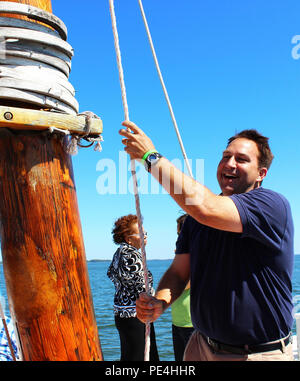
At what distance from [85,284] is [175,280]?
782 millimetres

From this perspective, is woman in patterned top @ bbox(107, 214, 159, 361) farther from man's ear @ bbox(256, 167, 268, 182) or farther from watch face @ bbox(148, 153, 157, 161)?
watch face @ bbox(148, 153, 157, 161)

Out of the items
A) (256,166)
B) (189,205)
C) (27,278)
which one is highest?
(256,166)

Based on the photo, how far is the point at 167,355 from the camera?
9586mm

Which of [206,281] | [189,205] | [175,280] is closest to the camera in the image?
[189,205]

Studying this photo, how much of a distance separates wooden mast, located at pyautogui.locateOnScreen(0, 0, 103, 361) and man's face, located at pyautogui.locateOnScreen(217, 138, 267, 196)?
0.90 metres

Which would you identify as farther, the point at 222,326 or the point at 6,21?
the point at 222,326

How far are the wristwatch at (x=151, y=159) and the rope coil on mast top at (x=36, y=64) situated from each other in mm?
290

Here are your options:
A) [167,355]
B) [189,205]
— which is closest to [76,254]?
[189,205]

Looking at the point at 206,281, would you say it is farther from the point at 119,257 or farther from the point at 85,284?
the point at 119,257

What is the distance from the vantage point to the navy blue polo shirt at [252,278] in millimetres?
1749

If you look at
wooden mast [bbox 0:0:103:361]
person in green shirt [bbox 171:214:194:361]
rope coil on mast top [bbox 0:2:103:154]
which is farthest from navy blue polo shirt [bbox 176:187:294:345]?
person in green shirt [bbox 171:214:194:361]

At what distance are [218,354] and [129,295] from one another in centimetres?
194

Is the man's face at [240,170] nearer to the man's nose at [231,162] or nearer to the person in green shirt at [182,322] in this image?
the man's nose at [231,162]

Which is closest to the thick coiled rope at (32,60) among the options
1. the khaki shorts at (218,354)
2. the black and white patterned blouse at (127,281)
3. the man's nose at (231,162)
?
the man's nose at (231,162)
